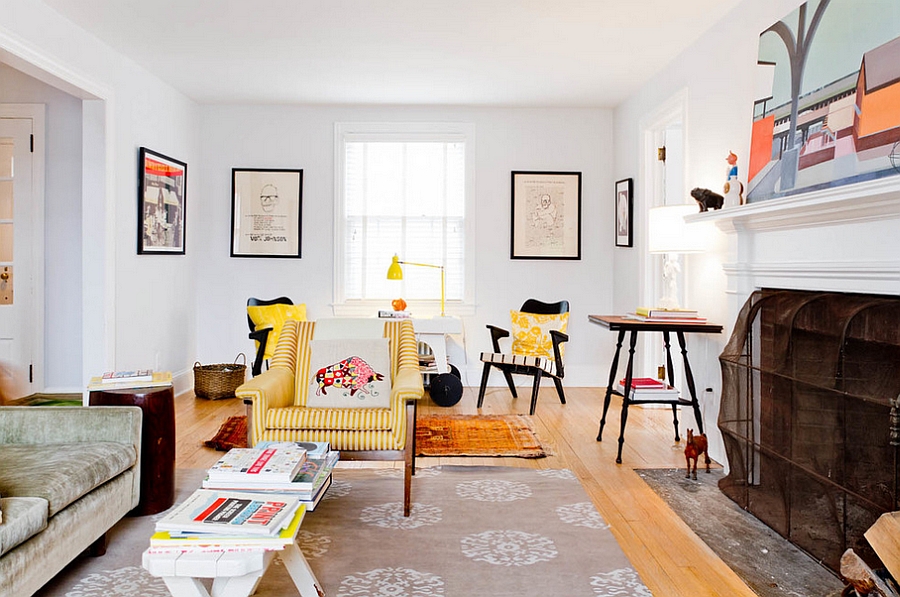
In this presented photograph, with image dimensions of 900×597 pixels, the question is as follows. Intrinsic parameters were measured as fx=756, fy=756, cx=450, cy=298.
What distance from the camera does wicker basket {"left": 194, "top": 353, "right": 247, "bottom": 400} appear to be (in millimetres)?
6164

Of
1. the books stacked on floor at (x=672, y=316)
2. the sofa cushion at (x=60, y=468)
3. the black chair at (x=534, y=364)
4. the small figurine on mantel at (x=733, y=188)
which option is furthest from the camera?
the black chair at (x=534, y=364)

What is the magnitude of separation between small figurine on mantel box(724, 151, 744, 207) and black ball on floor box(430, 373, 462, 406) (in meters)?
2.72

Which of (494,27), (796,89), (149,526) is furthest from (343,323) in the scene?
(796,89)

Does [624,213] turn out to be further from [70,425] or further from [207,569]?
[207,569]

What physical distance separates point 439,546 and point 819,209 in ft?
6.60

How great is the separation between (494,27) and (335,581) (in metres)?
3.35

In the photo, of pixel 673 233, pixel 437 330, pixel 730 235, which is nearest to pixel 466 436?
pixel 437 330

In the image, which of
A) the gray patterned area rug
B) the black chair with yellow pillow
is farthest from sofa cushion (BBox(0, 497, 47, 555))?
the black chair with yellow pillow

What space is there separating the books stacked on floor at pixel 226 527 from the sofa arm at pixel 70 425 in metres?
0.97

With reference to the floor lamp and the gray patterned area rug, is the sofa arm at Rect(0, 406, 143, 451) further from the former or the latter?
the floor lamp

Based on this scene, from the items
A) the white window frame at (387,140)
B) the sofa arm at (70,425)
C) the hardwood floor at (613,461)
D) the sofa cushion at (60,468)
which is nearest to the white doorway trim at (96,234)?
the hardwood floor at (613,461)

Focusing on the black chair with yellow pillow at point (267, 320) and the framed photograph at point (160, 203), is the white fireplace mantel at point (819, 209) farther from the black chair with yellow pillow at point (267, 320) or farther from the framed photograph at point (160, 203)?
the framed photograph at point (160, 203)

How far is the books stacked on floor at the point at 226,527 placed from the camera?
6.63 feet

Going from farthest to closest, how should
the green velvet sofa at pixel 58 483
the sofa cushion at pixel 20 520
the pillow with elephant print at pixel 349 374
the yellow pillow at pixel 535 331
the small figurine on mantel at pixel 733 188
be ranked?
the yellow pillow at pixel 535 331 < the small figurine on mantel at pixel 733 188 < the pillow with elephant print at pixel 349 374 < the green velvet sofa at pixel 58 483 < the sofa cushion at pixel 20 520
